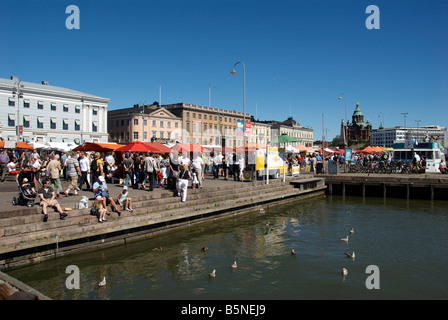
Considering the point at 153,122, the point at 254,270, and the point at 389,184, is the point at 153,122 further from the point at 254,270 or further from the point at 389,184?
the point at 254,270

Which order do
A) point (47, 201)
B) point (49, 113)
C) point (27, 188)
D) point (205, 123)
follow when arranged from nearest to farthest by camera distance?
1. point (47, 201)
2. point (27, 188)
3. point (49, 113)
4. point (205, 123)

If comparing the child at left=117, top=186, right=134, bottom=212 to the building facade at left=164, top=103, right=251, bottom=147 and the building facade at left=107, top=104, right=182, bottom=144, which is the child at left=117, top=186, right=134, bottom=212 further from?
the building facade at left=164, top=103, right=251, bottom=147

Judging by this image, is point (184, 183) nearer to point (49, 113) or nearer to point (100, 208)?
point (100, 208)

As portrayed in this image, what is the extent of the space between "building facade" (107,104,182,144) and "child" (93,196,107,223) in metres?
64.4

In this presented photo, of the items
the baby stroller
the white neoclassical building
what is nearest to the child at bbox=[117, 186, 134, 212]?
the baby stroller

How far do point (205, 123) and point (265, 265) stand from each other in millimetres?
82666

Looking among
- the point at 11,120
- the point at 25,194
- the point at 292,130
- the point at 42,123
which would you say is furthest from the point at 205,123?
the point at 25,194

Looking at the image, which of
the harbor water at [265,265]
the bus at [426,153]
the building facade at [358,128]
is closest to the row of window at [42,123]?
the harbor water at [265,265]

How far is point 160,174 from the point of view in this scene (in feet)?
64.4

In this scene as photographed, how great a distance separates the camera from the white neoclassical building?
5128 centimetres

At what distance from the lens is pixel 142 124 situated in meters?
78.2

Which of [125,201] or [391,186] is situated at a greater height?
[125,201]

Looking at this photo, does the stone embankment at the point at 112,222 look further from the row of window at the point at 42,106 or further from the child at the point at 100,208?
the row of window at the point at 42,106
